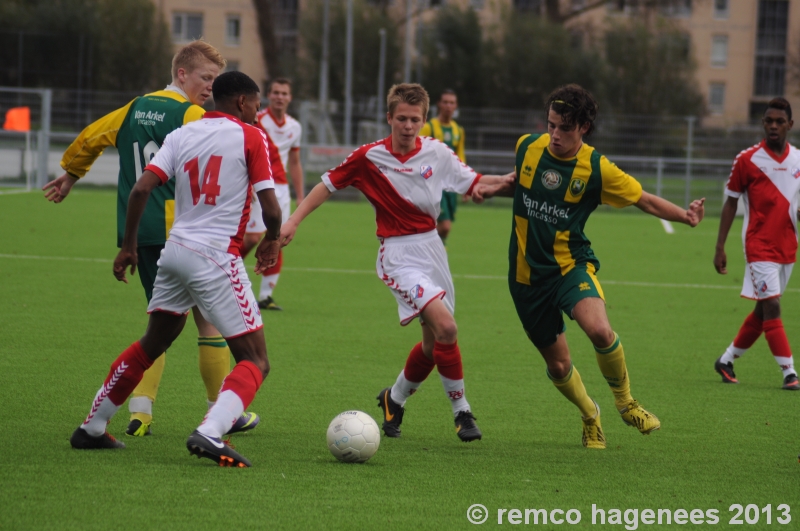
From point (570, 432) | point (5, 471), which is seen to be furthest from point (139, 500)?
point (570, 432)

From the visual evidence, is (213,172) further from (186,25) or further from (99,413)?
(186,25)

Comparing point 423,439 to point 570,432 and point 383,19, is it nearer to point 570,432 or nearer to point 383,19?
point 570,432

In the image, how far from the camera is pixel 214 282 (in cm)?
446

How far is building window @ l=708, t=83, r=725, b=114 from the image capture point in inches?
2275

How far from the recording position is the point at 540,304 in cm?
531

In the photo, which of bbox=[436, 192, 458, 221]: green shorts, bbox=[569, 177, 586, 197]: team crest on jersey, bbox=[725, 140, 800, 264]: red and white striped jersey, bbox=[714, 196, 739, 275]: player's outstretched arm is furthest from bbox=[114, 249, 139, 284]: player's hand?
bbox=[436, 192, 458, 221]: green shorts

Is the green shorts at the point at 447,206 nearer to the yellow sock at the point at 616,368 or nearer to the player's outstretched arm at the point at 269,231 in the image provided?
the yellow sock at the point at 616,368

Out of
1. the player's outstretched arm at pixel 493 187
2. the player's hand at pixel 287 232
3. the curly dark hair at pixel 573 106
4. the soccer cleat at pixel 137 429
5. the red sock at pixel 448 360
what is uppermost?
the curly dark hair at pixel 573 106

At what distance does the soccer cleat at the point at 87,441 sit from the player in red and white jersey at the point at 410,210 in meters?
1.48

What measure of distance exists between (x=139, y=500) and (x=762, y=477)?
2855mm

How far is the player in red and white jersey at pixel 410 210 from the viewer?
17.5 feet

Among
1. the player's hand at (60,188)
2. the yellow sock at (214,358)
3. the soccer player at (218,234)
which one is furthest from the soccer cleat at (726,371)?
the player's hand at (60,188)

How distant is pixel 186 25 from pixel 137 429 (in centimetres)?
5368

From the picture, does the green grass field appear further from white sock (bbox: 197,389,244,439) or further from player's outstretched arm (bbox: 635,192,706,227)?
player's outstretched arm (bbox: 635,192,706,227)
